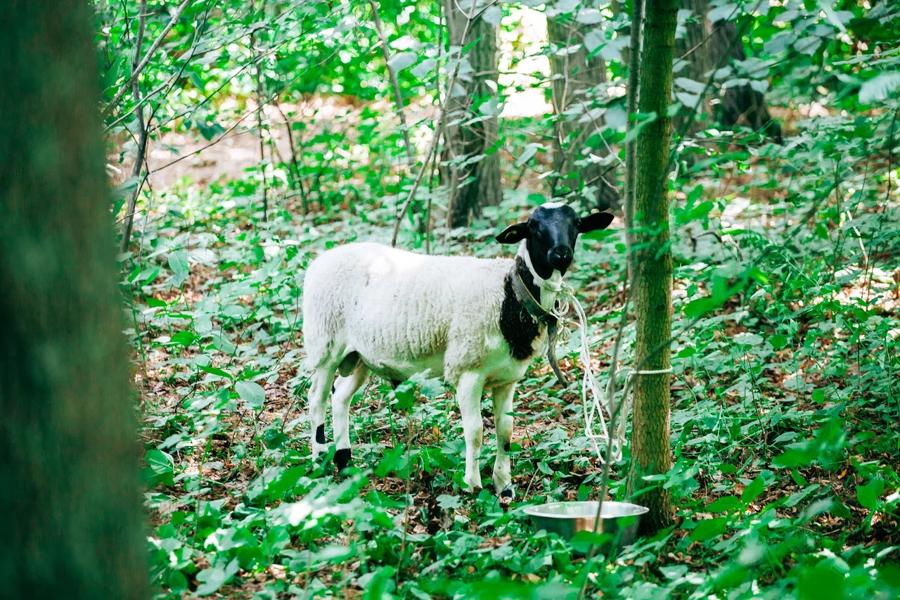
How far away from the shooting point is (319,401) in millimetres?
6027

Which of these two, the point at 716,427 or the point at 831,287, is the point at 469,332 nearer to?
the point at 716,427

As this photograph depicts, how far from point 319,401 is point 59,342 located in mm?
4228

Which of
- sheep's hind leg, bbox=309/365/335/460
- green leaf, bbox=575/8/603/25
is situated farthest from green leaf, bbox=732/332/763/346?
sheep's hind leg, bbox=309/365/335/460

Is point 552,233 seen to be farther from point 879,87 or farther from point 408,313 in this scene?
point 879,87

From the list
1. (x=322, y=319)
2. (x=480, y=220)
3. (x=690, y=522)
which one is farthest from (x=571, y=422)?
(x=480, y=220)

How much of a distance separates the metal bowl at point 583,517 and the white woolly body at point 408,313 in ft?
4.59

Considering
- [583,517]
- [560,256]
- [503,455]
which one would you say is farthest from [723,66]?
[583,517]

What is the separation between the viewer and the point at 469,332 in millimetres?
5289

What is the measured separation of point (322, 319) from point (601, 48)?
250cm

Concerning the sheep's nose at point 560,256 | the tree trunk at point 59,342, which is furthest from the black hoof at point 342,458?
the tree trunk at point 59,342

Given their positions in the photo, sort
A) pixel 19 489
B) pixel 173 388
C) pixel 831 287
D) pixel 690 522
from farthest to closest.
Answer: pixel 173 388, pixel 831 287, pixel 690 522, pixel 19 489

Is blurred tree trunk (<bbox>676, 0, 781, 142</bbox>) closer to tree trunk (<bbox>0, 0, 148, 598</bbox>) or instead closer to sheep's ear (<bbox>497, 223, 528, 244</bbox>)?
sheep's ear (<bbox>497, 223, 528, 244</bbox>)

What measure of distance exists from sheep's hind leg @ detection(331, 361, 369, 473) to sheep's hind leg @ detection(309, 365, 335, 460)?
7 centimetres

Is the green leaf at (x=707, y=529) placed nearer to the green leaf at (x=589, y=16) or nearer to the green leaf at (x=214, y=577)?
the green leaf at (x=214, y=577)
